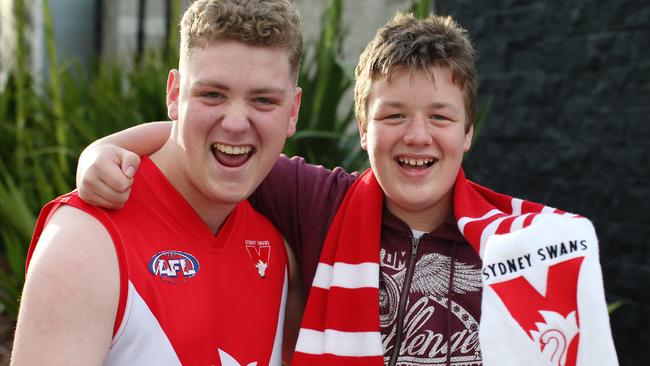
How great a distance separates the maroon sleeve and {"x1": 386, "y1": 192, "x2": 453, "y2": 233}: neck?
0.24 meters

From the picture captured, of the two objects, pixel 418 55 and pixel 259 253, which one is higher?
pixel 418 55

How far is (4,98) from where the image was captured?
18.8 feet

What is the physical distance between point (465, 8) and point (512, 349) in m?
3.59

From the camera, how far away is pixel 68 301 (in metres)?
1.85

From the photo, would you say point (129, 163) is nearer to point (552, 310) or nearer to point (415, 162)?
point (415, 162)

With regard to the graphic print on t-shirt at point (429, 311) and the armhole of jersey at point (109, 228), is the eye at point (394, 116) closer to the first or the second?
the graphic print on t-shirt at point (429, 311)

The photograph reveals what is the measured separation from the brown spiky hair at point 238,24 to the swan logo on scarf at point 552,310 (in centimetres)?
91


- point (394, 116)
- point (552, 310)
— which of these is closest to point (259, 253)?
point (394, 116)

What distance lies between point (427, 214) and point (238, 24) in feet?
2.73

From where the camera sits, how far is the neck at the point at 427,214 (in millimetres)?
2459

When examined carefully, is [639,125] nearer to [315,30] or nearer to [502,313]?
[502,313]

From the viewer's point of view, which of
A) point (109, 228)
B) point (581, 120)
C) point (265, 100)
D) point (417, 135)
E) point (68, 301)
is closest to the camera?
point (68, 301)

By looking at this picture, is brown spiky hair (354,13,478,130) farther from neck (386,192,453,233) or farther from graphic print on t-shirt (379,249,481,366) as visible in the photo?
graphic print on t-shirt (379,249,481,366)

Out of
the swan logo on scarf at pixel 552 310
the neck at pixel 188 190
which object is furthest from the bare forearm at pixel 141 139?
the swan logo on scarf at pixel 552 310
